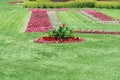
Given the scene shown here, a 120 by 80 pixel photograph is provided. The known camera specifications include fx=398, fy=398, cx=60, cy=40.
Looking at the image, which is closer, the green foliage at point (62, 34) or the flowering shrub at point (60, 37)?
the flowering shrub at point (60, 37)

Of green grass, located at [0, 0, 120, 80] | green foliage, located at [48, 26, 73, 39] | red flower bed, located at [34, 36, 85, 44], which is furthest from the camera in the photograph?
green foliage, located at [48, 26, 73, 39]

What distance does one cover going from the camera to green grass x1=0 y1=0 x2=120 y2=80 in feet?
42.0

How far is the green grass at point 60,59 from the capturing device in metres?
12.8

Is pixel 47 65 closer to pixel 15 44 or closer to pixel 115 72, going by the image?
pixel 115 72

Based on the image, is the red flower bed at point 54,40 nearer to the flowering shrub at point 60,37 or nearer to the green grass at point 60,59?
the flowering shrub at point 60,37

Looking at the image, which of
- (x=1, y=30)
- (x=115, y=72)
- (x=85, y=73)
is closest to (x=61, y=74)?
(x=85, y=73)

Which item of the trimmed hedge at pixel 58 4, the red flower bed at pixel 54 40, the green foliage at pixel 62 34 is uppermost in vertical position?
the green foliage at pixel 62 34

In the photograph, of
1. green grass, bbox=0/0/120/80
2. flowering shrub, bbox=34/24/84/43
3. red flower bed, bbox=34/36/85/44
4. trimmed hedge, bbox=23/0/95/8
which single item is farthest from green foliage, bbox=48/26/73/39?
trimmed hedge, bbox=23/0/95/8

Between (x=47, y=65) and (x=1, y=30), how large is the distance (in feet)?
35.8

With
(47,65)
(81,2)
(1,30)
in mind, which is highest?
(47,65)

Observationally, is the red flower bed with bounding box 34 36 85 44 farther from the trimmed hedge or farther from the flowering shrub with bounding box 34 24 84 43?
the trimmed hedge

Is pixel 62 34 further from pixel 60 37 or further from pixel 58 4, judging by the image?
pixel 58 4

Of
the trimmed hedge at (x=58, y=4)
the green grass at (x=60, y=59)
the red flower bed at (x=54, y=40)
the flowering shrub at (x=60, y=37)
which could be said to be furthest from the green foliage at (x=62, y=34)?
the trimmed hedge at (x=58, y=4)

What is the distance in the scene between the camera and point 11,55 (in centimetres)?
1616
